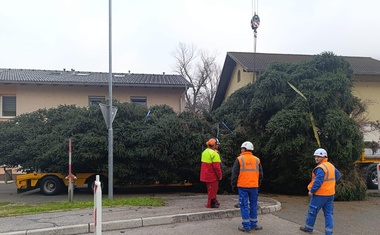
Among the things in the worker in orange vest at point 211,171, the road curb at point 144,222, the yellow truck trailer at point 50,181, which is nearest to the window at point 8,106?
the yellow truck trailer at point 50,181

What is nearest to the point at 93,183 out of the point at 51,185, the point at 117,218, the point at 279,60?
the point at 51,185

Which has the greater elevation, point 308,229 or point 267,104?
point 267,104

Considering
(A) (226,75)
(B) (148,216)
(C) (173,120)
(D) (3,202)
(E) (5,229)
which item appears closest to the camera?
(E) (5,229)

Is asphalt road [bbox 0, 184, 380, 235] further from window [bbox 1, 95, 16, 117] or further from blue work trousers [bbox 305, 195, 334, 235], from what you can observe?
window [bbox 1, 95, 16, 117]

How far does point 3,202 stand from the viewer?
11.2m

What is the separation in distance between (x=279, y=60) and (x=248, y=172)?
64.6 feet

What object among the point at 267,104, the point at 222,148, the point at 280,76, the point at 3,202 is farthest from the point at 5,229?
the point at 280,76

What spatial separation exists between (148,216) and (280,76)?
745 cm

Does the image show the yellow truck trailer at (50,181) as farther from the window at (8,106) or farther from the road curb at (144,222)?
the window at (8,106)

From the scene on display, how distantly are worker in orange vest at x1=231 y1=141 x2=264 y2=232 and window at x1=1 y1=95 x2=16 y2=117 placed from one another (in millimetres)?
19100

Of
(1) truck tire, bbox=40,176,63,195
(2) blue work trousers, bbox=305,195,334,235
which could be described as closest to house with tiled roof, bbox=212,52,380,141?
(1) truck tire, bbox=40,176,63,195

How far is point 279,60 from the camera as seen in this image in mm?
25422

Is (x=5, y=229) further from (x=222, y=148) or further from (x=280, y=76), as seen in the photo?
(x=280, y=76)

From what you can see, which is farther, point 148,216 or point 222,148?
point 222,148
